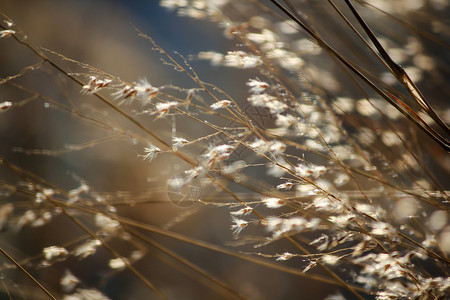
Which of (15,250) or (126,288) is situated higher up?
(15,250)

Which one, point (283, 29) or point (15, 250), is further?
point (15, 250)

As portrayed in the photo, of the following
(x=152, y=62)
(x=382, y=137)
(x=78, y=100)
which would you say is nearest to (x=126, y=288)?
(x=78, y=100)

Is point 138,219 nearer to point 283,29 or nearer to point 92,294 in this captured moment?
point 92,294

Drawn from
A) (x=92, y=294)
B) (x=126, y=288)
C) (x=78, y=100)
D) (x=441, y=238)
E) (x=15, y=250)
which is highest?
(x=78, y=100)

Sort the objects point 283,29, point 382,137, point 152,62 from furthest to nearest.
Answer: point 152,62
point 283,29
point 382,137

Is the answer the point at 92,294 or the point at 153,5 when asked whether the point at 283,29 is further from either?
the point at 92,294

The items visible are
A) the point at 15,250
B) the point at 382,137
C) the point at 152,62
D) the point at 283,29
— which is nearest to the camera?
the point at 382,137

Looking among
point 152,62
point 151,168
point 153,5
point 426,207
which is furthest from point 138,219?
point 426,207
